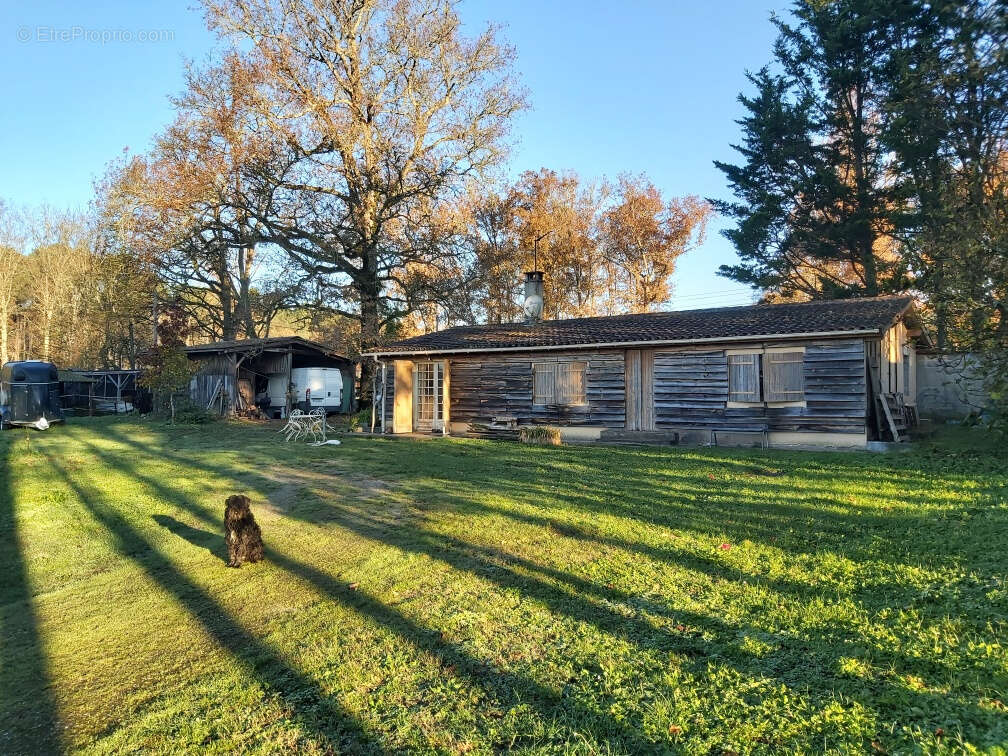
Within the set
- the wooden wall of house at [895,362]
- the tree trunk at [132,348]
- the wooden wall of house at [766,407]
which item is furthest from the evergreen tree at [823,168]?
the tree trunk at [132,348]

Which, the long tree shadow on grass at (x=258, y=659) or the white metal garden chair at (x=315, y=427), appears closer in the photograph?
the long tree shadow on grass at (x=258, y=659)

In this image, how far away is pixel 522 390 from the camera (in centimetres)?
1684

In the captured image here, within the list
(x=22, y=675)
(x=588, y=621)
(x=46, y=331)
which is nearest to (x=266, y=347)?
(x=46, y=331)

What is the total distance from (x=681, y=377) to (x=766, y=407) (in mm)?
2147

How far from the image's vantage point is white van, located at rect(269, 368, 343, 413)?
2412 cm

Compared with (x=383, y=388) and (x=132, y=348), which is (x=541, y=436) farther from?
(x=132, y=348)

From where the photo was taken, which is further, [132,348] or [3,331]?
[132,348]

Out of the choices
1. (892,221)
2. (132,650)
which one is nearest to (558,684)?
(132,650)

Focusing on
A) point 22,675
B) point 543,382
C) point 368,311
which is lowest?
point 22,675

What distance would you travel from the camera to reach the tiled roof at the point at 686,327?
42.6 ft

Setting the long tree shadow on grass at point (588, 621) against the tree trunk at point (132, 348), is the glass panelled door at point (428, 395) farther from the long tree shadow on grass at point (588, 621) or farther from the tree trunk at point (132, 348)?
the tree trunk at point (132, 348)

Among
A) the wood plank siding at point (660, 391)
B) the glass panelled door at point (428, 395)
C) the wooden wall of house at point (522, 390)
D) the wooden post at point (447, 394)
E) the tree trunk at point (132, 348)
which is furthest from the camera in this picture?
the tree trunk at point (132, 348)

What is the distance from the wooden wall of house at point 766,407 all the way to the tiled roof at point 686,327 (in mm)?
584

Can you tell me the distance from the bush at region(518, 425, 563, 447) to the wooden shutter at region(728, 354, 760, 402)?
→ 14.8 ft
